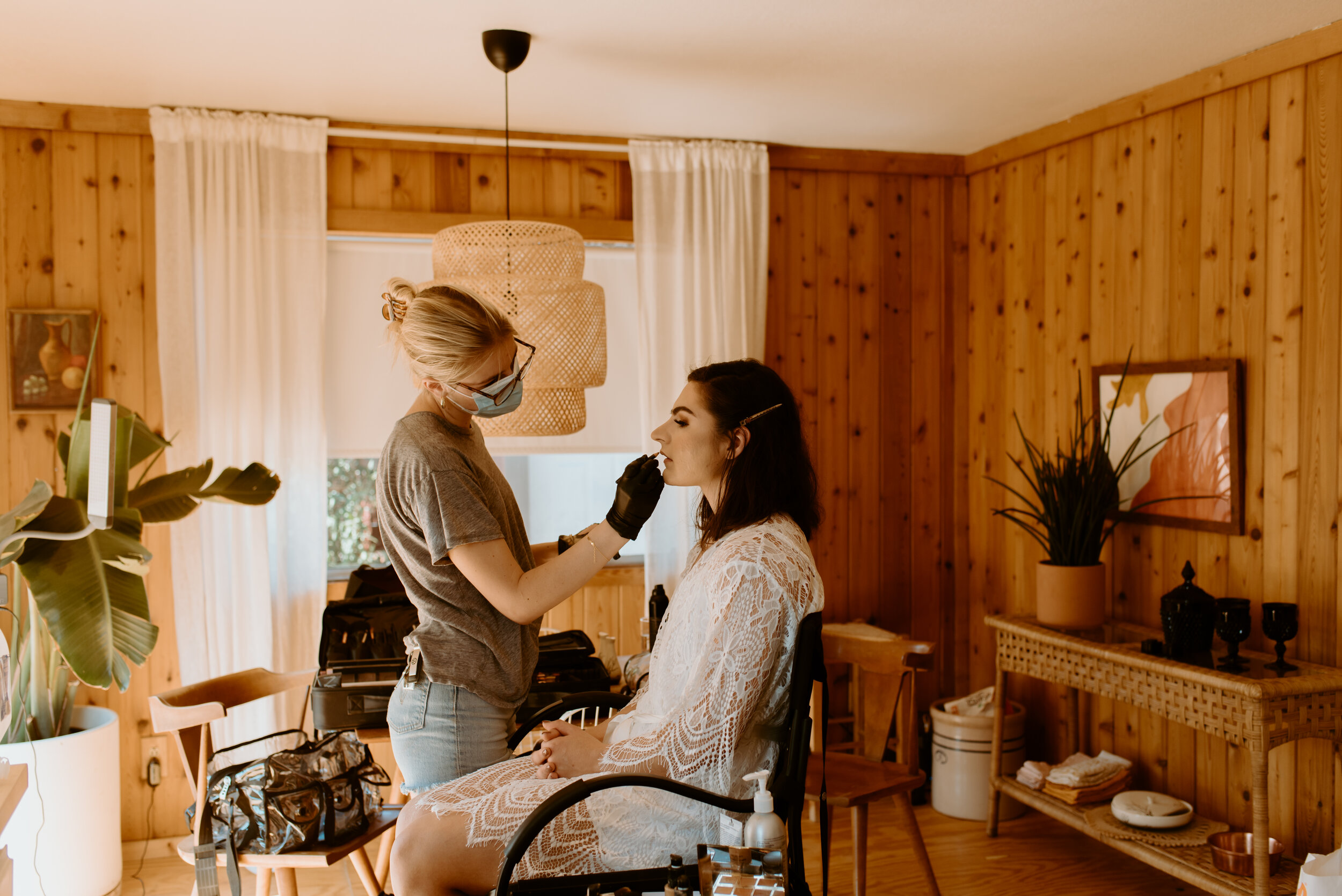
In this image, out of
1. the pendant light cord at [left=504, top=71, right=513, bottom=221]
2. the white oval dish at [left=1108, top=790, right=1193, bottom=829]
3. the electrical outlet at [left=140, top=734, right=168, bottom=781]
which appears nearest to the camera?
the white oval dish at [left=1108, top=790, right=1193, bottom=829]

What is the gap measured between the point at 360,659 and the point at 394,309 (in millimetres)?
1064

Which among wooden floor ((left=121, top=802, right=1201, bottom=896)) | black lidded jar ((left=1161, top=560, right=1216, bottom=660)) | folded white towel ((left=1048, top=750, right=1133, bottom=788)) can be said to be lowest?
wooden floor ((left=121, top=802, right=1201, bottom=896))

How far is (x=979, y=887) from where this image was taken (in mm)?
3090

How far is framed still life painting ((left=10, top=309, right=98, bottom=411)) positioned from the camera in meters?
3.34

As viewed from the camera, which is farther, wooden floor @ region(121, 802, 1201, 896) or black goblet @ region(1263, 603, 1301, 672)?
wooden floor @ region(121, 802, 1201, 896)

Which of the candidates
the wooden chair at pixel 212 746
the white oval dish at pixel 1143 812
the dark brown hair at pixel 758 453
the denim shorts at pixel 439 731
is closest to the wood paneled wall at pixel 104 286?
the wooden chair at pixel 212 746

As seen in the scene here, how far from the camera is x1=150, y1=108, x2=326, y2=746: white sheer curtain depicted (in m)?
3.39

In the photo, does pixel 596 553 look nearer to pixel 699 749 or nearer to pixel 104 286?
pixel 699 749

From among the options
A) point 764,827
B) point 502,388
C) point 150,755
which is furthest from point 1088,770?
point 150,755

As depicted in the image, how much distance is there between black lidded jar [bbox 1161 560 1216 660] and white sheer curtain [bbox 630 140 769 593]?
1.66 m

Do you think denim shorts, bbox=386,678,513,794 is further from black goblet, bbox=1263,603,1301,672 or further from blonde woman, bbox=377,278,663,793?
black goblet, bbox=1263,603,1301,672

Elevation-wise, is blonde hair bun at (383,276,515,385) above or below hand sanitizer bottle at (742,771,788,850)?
above

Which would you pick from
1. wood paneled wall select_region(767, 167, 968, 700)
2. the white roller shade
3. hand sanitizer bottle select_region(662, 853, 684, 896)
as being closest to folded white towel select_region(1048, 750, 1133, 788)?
wood paneled wall select_region(767, 167, 968, 700)

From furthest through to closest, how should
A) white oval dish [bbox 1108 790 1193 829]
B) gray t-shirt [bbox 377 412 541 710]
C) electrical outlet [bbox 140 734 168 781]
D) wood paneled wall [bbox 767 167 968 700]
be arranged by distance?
1. wood paneled wall [bbox 767 167 968 700]
2. electrical outlet [bbox 140 734 168 781]
3. white oval dish [bbox 1108 790 1193 829]
4. gray t-shirt [bbox 377 412 541 710]
